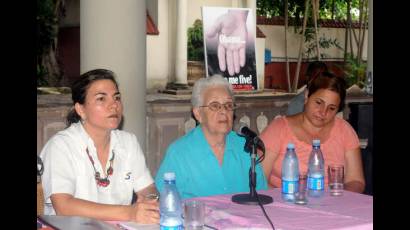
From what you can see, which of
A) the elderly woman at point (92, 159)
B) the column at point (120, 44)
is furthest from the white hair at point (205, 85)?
the column at point (120, 44)

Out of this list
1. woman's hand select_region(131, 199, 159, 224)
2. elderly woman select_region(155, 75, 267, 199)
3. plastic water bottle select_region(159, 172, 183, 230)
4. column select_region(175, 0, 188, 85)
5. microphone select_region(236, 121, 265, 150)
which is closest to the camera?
plastic water bottle select_region(159, 172, 183, 230)

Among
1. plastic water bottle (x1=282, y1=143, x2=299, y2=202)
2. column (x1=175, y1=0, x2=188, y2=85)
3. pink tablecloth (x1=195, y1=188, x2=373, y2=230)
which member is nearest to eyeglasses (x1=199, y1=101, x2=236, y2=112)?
plastic water bottle (x1=282, y1=143, x2=299, y2=202)

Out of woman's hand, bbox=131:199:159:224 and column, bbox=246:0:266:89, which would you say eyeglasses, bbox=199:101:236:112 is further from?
column, bbox=246:0:266:89

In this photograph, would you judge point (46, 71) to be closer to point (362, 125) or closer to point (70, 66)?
point (70, 66)

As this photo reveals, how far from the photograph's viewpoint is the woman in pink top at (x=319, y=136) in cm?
360

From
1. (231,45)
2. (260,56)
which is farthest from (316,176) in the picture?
(260,56)

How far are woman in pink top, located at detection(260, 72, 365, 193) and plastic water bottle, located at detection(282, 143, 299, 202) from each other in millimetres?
453

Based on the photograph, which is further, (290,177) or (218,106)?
(218,106)

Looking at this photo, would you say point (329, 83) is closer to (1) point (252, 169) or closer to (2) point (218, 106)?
(2) point (218, 106)

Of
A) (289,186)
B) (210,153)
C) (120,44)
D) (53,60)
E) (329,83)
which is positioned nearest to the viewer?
(289,186)

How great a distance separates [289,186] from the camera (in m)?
3.02

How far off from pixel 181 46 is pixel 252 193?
752cm

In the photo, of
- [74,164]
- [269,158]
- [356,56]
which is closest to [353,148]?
[269,158]

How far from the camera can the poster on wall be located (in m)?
6.66
